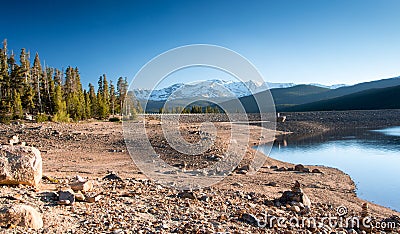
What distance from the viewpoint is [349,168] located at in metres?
20.9

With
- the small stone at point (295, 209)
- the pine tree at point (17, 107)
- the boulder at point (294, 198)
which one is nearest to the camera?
the small stone at point (295, 209)

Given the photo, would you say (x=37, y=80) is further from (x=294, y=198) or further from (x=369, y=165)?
(x=294, y=198)

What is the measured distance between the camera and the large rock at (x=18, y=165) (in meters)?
6.44

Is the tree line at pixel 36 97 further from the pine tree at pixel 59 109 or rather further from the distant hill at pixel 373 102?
the distant hill at pixel 373 102

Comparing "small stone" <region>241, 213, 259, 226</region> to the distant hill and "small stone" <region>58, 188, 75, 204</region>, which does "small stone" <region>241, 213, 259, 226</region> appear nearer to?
"small stone" <region>58, 188, 75, 204</region>

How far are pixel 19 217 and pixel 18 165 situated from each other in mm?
2387

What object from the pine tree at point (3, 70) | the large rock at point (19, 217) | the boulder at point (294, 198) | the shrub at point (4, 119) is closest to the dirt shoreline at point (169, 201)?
the large rock at point (19, 217)

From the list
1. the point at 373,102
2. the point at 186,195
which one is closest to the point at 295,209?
the point at 186,195

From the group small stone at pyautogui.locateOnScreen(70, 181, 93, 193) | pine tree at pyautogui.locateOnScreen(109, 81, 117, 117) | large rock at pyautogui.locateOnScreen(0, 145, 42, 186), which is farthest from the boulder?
pine tree at pyautogui.locateOnScreen(109, 81, 117, 117)

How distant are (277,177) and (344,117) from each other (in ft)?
228

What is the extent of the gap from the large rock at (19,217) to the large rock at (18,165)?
2.13 metres

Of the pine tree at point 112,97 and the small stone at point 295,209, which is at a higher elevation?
the pine tree at point 112,97

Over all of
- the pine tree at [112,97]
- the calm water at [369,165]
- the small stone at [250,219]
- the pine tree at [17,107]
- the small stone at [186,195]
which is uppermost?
the pine tree at [112,97]

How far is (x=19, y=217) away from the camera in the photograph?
15.1 feet
